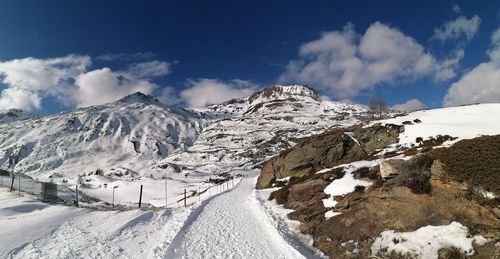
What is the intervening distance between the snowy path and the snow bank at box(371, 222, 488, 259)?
148 inches

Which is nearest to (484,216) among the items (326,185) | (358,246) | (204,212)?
(358,246)

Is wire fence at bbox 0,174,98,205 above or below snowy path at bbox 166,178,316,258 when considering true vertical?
above

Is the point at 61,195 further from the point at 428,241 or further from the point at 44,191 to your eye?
the point at 428,241

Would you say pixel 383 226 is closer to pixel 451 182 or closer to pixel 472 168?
pixel 451 182

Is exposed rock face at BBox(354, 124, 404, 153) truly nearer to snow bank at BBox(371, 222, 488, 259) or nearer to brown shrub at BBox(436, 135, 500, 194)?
brown shrub at BBox(436, 135, 500, 194)

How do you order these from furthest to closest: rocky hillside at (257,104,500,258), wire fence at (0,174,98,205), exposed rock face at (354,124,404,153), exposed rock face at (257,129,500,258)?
exposed rock face at (354,124,404,153), wire fence at (0,174,98,205), exposed rock face at (257,129,500,258), rocky hillside at (257,104,500,258)

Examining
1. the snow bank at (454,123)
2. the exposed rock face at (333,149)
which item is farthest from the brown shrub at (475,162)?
the exposed rock face at (333,149)

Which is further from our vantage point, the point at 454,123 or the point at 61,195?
the point at 61,195

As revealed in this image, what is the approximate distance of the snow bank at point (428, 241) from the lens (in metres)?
14.4

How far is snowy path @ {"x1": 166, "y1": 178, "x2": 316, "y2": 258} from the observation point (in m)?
17.9

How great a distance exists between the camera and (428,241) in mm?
15320

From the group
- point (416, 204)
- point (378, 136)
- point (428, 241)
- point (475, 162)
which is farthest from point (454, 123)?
point (428, 241)

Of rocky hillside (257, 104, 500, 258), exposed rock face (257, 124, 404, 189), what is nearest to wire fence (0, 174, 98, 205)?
rocky hillside (257, 104, 500, 258)

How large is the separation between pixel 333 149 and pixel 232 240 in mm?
27125
